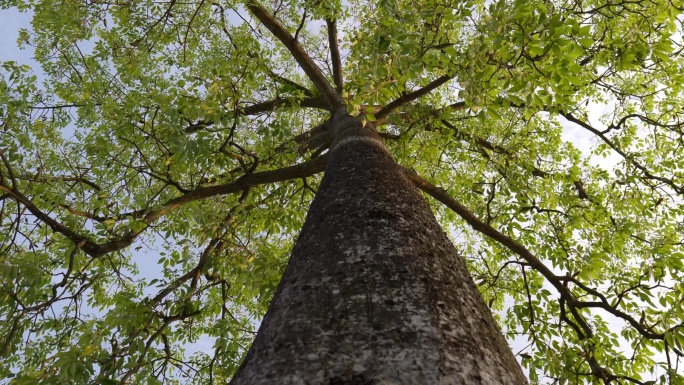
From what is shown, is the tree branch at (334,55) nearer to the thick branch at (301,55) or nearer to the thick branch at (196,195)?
the thick branch at (301,55)

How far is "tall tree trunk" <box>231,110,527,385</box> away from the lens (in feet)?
3.67

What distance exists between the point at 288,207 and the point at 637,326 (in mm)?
4864

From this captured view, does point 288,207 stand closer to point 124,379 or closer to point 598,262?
point 124,379

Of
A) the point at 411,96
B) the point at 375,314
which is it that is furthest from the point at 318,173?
the point at 375,314

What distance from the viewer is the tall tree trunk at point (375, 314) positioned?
112 cm

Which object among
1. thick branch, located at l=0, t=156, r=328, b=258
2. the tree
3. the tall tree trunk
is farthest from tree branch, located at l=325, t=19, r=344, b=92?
the tall tree trunk

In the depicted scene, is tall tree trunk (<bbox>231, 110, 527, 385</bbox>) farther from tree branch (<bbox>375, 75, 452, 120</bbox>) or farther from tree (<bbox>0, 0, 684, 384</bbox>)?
tree branch (<bbox>375, 75, 452, 120</bbox>)

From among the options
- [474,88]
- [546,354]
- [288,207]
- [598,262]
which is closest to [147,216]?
[288,207]

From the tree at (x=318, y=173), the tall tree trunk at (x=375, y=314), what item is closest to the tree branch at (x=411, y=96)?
the tree at (x=318, y=173)

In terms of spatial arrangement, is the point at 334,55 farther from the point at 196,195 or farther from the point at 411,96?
the point at 196,195

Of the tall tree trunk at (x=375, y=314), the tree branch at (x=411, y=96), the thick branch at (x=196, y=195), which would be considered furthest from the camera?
the tree branch at (x=411, y=96)

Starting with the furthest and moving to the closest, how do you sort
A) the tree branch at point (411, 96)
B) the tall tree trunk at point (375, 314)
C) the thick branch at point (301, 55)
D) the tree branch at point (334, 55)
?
the tree branch at point (334, 55) < the thick branch at point (301, 55) < the tree branch at point (411, 96) < the tall tree trunk at point (375, 314)

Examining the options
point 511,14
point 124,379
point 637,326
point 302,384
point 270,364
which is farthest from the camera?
point 637,326

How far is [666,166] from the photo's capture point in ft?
22.0
